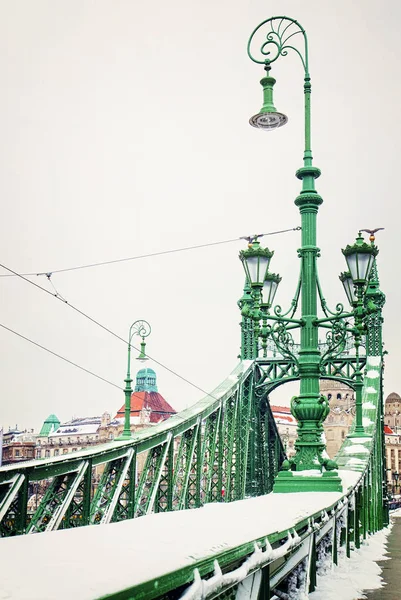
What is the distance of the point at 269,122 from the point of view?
38.0ft

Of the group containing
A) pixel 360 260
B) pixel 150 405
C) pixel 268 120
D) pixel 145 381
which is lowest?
pixel 360 260

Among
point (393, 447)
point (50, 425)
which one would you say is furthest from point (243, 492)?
point (50, 425)

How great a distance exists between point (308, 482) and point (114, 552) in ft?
23.3

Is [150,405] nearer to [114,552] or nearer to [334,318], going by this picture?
[334,318]

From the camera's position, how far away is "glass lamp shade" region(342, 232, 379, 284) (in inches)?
388

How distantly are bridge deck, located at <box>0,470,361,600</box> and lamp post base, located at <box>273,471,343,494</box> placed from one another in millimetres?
5288

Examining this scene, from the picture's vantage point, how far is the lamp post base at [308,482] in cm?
905

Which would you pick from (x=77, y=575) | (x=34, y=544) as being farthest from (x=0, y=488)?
(x=77, y=575)

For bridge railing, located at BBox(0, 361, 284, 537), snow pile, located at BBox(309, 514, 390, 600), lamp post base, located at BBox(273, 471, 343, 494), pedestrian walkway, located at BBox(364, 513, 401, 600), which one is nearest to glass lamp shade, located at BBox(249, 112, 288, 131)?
bridge railing, located at BBox(0, 361, 284, 537)

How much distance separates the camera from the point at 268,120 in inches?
454

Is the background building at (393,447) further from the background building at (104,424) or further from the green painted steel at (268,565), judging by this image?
the green painted steel at (268,565)

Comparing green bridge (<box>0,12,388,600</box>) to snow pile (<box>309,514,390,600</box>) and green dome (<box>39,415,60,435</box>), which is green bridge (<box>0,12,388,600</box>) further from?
green dome (<box>39,415,60,435</box>)

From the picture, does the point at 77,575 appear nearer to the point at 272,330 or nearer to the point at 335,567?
the point at 335,567

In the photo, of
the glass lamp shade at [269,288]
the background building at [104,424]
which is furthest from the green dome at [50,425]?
the glass lamp shade at [269,288]
